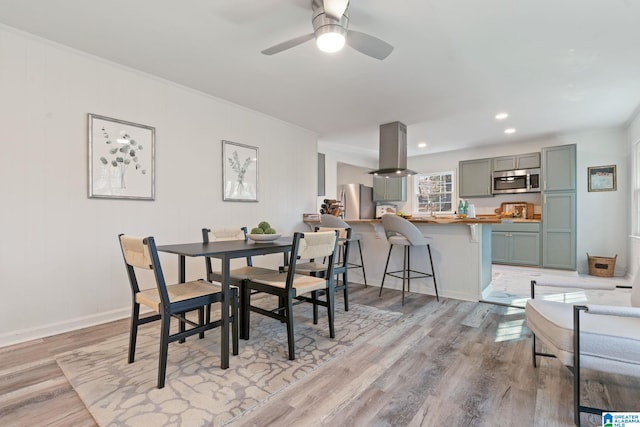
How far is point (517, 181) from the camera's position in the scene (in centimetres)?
587

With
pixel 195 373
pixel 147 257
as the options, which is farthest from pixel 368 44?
pixel 195 373

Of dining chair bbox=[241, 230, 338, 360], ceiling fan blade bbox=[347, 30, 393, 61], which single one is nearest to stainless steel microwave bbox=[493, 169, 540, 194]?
ceiling fan blade bbox=[347, 30, 393, 61]

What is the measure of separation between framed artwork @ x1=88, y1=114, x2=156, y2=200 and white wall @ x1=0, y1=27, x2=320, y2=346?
69mm

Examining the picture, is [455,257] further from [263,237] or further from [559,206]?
[559,206]

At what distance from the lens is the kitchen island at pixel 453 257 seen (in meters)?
3.53

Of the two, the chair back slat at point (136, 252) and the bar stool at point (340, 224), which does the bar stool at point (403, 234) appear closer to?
the bar stool at point (340, 224)

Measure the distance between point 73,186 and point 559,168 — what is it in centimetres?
684

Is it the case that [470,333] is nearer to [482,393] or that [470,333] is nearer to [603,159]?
[482,393]

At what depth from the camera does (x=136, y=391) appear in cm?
168

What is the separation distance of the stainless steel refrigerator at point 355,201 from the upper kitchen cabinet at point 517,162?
281 centimetres

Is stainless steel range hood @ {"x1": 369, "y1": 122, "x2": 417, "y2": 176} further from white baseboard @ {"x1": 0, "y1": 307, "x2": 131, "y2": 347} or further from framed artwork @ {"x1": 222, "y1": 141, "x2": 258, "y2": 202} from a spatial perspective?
white baseboard @ {"x1": 0, "y1": 307, "x2": 131, "y2": 347}

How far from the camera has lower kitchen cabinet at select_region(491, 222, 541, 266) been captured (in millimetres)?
5547

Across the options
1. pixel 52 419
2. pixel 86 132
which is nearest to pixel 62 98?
pixel 86 132

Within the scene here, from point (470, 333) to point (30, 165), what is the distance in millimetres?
3842
